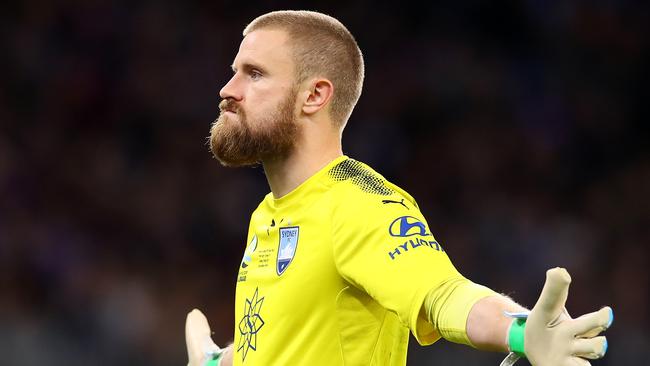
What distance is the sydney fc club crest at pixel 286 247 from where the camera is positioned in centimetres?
282

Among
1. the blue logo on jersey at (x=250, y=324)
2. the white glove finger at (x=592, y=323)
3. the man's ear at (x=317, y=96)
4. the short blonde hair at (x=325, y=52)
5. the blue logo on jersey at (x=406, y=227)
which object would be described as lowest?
the blue logo on jersey at (x=250, y=324)

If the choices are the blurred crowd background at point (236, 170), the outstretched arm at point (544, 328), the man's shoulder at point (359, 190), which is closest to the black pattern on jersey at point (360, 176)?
the man's shoulder at point (359, 190)

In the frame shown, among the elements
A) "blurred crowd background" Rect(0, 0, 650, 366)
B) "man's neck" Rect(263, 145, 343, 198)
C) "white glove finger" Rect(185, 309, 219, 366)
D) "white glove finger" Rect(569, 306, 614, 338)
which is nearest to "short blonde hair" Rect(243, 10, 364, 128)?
"man's neck" Rect(263, 145, 343, 198)

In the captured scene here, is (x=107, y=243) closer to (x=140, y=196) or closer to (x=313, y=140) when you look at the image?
(x=140, y=196)

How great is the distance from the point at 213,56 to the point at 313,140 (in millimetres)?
5804

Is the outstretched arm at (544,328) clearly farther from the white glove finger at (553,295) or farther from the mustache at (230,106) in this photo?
the mustache at (230,106)

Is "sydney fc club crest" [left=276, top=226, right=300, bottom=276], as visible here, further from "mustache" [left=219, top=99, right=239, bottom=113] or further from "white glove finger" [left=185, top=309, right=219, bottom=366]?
"white glove finger" [left=185, top=309, right=219, bottom=366]

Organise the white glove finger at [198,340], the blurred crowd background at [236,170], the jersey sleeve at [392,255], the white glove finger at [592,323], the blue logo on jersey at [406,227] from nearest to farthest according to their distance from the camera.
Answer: the white glove finger at [592,323]
the jersey sleeve at [392,255]
the blue logo on jersey at [406,227]
the white glove finger at [198,340]
the blurred crowd background at [236,170]

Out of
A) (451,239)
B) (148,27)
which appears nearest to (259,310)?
(451,239)

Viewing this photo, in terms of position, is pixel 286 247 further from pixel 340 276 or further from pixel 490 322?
pixel 490 322

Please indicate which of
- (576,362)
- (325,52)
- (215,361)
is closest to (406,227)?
(576,362)

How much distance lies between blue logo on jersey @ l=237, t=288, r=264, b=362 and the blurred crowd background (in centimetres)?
425

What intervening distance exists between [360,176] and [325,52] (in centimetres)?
43

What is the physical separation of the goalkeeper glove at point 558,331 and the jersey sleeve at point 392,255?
30cm
